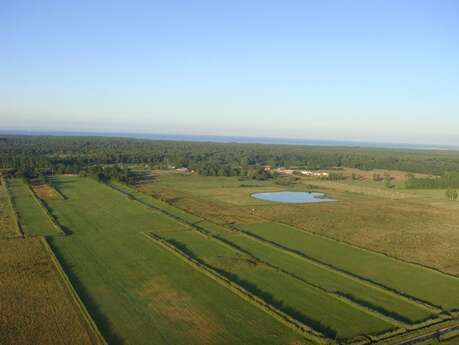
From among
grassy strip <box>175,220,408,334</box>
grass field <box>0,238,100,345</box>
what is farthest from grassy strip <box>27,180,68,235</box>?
grassy strip <box>175,220,408,334</box>

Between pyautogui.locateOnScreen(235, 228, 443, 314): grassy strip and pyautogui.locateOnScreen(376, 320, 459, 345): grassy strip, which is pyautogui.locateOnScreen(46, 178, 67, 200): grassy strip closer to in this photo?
pyautogui.locateOnScreen(235, 228, 443, 314): grassy strip

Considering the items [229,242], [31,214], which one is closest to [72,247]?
[229,242]

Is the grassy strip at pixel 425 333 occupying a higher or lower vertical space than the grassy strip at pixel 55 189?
higher

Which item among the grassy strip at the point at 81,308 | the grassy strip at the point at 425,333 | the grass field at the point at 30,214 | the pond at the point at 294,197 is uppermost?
the grassy strip at the point at 425,333

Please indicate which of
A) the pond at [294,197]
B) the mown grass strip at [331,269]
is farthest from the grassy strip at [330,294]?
the pond at [294,197]

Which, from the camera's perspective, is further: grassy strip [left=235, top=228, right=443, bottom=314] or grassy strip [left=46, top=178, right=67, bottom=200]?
grassy strip [left=46, top=178, right=67, bottom=200]

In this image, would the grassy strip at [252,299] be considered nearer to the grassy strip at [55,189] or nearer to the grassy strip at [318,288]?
the grassy strip at [318,288]
